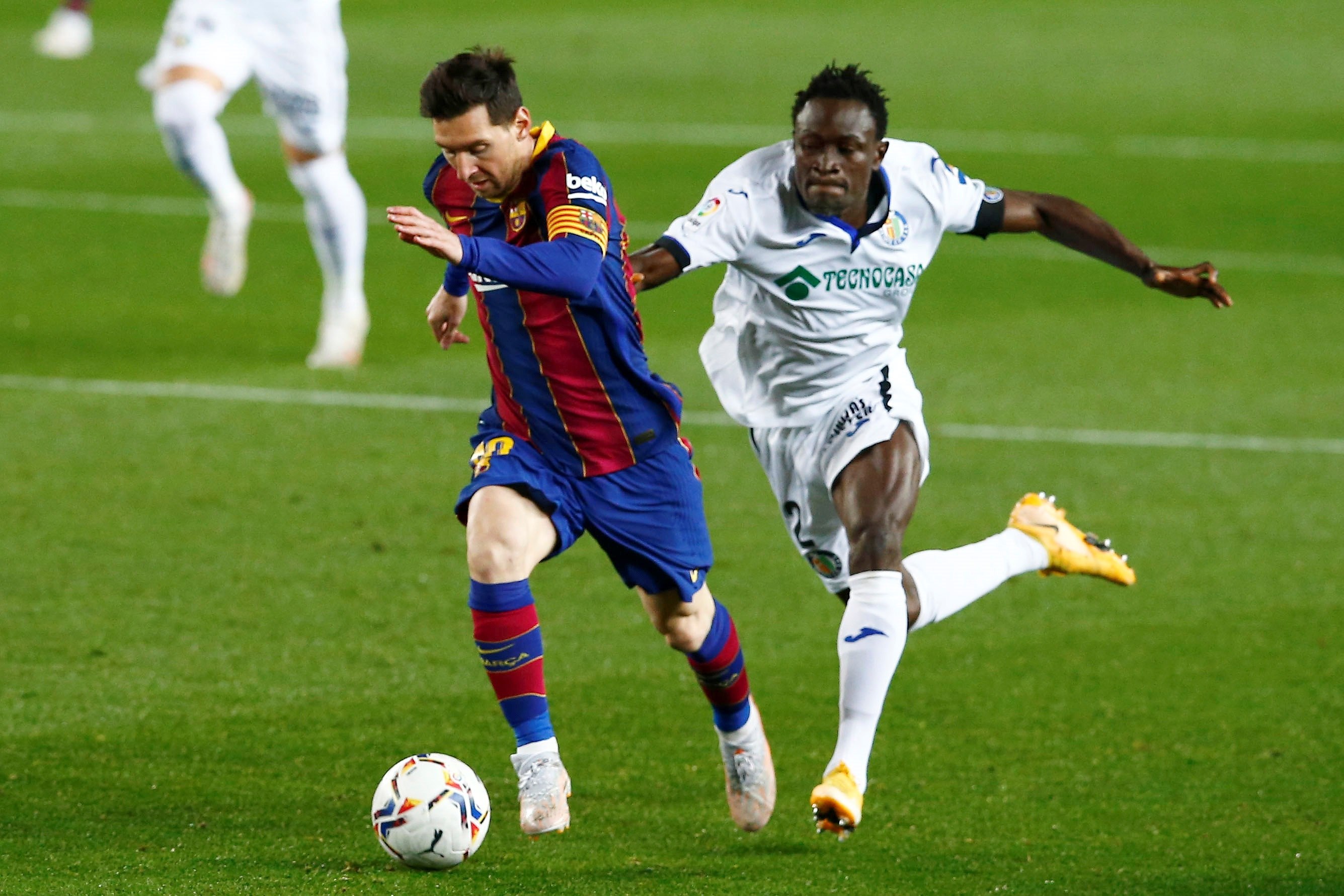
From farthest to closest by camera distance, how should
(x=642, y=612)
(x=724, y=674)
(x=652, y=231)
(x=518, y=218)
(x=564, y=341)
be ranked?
1. (x=652, y=231)
2. (x=642, y=612)
3. (x=724, y=674)
4. (x=564, y=341)
5. (x=518, y=218)

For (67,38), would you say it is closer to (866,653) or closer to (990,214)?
(990,214)

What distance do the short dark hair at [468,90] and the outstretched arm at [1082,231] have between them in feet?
5.70

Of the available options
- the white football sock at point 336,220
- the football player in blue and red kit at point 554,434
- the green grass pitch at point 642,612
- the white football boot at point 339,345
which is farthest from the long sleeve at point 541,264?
the white football boot at point 339,345

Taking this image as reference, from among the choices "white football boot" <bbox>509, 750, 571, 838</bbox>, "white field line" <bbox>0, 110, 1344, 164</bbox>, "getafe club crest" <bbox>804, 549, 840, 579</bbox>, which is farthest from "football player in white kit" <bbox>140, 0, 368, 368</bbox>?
"white field line" <bbox>0, 110, 1344, 164</bbox>

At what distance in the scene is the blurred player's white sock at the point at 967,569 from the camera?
5953 millimetres

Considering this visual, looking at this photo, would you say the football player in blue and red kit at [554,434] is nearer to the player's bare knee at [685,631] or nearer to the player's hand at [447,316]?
the player's bare knee at [685,631]

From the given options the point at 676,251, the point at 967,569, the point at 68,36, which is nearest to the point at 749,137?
the point at 68,36

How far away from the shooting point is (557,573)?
7801mm

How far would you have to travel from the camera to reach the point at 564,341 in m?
5.15

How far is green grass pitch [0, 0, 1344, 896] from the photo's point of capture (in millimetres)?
5258

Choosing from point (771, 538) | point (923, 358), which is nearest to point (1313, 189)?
point (923, 358)

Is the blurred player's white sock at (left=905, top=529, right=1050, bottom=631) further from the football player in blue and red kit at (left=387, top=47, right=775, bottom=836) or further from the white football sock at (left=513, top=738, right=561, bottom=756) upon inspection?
the white football sock at (left=513, top=738, right=561, bottom=756)

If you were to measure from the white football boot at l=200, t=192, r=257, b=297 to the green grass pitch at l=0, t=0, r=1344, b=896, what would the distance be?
0.53 m

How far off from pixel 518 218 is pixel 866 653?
134cm
